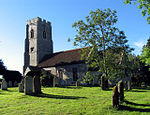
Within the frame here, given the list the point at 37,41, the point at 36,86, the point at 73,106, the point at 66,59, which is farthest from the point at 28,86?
the point at 37,41

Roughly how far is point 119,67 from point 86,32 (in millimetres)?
5917

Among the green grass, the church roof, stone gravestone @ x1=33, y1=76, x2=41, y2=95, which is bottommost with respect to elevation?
the green grass

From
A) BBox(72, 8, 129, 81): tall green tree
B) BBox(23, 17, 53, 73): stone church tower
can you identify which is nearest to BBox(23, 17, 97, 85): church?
BBox(23, 17, 53, 73): stone church tower

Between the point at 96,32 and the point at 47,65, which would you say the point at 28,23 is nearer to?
the point at 47,65

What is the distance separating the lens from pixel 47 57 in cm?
3991

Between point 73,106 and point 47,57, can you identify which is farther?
point 47,57

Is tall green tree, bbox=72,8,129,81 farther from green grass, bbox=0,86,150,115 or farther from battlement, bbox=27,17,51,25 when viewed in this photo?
battlement, bbox=27,17,51,25

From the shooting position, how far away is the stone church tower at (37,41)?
40.2 metres

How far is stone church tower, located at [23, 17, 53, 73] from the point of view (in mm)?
40219

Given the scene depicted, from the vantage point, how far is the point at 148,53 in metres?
8.98

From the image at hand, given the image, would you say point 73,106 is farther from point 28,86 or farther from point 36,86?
point 28,86

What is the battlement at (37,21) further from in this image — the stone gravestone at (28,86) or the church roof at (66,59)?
the stone gravestone at (28,86)

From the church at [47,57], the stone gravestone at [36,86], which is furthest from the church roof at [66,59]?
the stone gravestone at [36,86]

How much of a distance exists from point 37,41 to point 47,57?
198 inches
